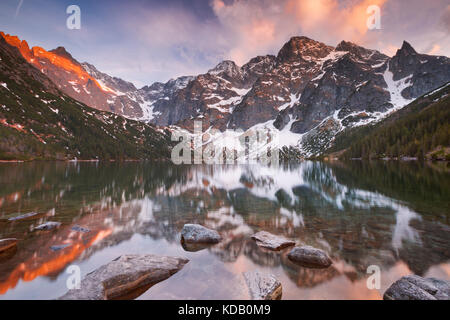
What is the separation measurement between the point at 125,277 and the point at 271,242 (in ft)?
25.5

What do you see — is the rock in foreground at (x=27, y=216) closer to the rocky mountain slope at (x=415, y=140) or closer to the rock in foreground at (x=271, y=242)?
the rock in foreground at (x=271, y=242)

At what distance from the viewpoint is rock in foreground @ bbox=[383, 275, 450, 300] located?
7086 mm

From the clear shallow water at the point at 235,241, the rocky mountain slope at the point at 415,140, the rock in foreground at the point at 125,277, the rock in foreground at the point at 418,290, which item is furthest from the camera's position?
the rocky mountain slope at the point at 415,140

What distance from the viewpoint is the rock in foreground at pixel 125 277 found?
734 centimetres

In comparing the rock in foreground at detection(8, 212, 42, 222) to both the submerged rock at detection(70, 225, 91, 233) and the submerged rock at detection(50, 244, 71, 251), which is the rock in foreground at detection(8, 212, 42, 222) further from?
the submerged rock at detection(50, 244, 71, 251)

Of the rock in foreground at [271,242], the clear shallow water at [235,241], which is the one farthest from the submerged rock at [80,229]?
the rock in foreground at [271,242]

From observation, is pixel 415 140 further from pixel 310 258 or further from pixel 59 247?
pixel 59 247

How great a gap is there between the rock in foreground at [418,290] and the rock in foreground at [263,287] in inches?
146
